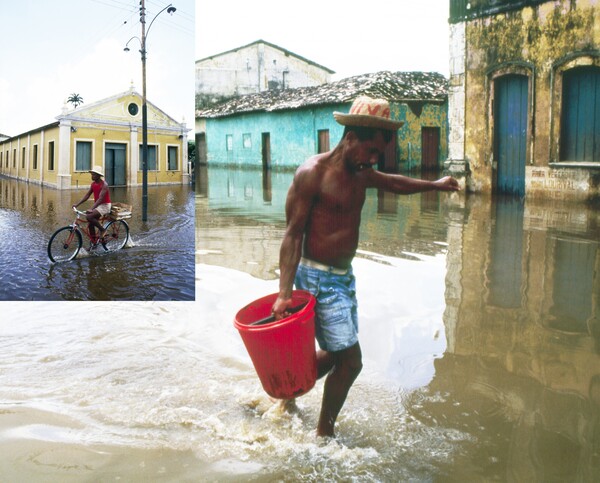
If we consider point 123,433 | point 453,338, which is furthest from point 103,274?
point 453,338

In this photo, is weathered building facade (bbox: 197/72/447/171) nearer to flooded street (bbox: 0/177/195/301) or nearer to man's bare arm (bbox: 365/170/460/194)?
man's bare arm (bbox: 365/170/460/194)

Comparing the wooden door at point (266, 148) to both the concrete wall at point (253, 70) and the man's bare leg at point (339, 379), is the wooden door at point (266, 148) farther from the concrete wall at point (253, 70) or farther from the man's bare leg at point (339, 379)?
the man's bare leg at point (339, 379)

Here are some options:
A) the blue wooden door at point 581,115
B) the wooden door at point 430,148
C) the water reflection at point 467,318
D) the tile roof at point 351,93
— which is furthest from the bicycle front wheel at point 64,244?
the blue wooden door at point 581,115

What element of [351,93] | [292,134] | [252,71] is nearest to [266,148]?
[292,134]

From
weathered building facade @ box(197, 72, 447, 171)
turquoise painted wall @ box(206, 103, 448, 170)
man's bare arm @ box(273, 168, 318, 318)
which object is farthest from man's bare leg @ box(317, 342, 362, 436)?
turquoise painted wall @ box(206, 103, 448, 170)

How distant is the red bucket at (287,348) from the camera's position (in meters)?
2.55

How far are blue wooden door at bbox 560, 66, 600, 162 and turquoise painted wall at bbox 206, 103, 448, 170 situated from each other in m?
0.90

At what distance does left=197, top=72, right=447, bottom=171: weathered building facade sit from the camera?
396cm

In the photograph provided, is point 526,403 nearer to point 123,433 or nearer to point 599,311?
point 599,311

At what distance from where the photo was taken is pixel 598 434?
274cm

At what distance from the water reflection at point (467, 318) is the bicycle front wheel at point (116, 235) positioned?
1.25m

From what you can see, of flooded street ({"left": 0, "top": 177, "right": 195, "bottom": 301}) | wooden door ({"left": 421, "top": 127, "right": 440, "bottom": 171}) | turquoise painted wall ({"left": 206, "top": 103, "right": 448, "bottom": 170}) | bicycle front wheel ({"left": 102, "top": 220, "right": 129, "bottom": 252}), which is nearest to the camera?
turquoise painted wall ({"left": 206, "top": 103, "right": 448, "bottom": 170})

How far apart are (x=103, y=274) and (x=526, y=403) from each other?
3661 millimetres

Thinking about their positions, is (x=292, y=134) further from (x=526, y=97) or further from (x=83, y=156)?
(x=83, y=156)
